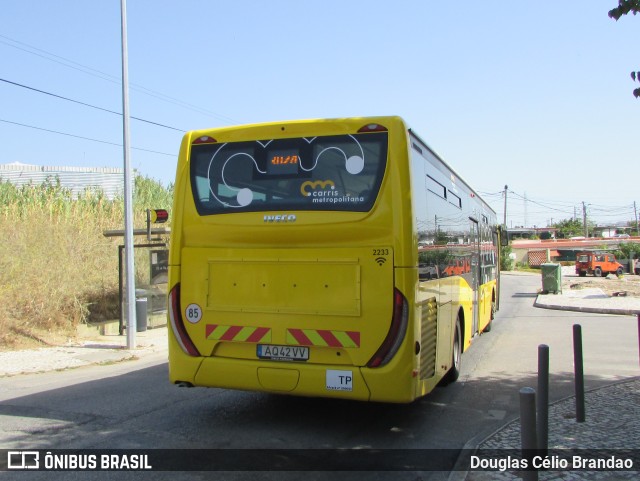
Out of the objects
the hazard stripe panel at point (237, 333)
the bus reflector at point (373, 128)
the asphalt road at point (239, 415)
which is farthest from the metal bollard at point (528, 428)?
the bus reflector at point (373, 128)

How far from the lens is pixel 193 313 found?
6105 mm

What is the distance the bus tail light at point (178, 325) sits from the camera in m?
6.08

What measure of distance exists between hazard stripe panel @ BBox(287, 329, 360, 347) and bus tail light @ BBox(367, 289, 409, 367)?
A: 0.25 metres

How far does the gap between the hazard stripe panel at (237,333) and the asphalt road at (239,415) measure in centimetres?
97

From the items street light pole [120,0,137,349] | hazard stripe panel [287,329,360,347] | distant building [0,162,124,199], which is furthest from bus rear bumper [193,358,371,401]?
distant building [0,162,124,199]

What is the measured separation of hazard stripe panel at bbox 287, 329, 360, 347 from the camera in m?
5.54

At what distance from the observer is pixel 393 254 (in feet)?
17.9

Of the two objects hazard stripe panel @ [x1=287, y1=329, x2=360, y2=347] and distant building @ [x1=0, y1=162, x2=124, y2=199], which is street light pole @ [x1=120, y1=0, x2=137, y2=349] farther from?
distant building @ [x1=0, y1=162, x2=124, y2=199]

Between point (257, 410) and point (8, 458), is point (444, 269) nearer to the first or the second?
point (257, 410)

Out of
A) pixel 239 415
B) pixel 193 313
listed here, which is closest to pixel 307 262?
pixel 193 313

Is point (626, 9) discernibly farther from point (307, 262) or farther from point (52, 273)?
point (52, 273)

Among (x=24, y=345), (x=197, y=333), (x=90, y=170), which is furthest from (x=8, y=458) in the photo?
(x=90, y=170)

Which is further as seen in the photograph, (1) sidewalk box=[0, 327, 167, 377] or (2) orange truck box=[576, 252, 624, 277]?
(2) orange truck box=[576, 252, 624, 277]

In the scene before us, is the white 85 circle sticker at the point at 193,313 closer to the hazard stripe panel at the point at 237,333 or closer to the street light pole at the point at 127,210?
the hazard stripe panel at the point at 237,333
